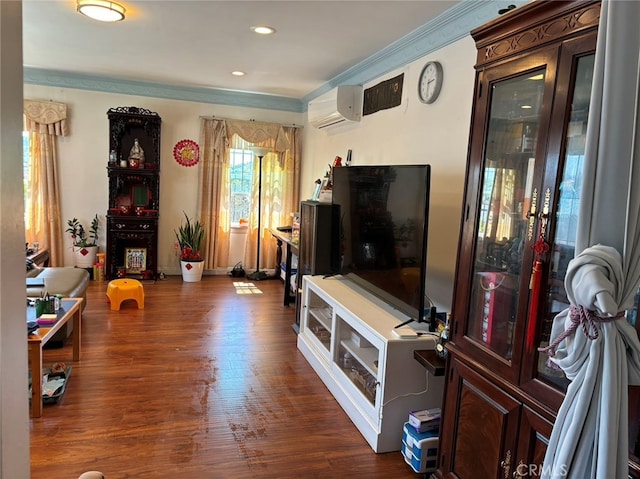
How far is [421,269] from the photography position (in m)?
2.46

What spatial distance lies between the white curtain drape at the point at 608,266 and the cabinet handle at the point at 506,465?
16.5 inches

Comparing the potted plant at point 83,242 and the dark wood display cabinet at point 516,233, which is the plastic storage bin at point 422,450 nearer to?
the dark wood display cabinet at point 516,233

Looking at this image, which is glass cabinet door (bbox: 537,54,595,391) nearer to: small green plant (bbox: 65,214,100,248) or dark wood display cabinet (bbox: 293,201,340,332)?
dark wood display cabinet (bbox: 293,201,340,332)

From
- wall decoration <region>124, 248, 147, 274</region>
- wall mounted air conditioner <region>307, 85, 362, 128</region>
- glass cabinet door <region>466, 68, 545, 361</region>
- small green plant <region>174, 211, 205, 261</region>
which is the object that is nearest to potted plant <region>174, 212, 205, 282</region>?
small green plant <region>174, 211, 205, 261</region>

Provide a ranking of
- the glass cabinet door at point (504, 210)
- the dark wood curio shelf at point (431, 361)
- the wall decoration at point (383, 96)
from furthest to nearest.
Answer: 1. the wall decoration at point (383, 96)
2. the dark wood curio shelf at point (431, 361)
3. the glass cabinet door at point (504, 210)

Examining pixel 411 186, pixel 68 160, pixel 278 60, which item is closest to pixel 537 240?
pixel 411 186

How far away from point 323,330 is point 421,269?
1.32 meters

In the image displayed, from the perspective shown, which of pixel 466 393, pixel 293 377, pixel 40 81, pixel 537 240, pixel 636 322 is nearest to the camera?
pixel 636 322

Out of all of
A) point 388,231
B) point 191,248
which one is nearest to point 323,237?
point 388,231

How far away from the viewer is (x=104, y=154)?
587 cm

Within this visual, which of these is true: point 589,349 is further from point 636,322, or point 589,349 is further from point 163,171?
point 163,171

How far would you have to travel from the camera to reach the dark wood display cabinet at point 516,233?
143cm

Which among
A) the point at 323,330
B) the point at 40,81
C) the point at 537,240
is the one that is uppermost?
the point at 40,81

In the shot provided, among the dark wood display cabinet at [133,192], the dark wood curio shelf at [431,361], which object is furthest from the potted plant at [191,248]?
the dark wood curio shelf at [431,361]
